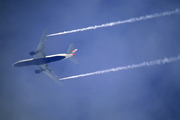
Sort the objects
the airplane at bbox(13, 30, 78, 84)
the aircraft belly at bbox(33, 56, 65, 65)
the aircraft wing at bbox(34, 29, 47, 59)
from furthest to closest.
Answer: the aircraft belly at bbox(33, 56, 65, 65) → the airplane at bbox(13, 30, 78, 84) → the aircraft wing at bbox(34, 29, 47, 59)

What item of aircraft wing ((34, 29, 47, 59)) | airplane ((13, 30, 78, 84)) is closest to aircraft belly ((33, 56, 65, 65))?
airplane ((13, 30, 78, 84))

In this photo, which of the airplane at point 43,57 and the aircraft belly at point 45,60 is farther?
the aircraft belly at point 45,60

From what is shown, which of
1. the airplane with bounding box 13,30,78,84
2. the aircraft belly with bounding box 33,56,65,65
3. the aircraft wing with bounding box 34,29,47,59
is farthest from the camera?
the aircraft belly with bounding box 33,56,65,65

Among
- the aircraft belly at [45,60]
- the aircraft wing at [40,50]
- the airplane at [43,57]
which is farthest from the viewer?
the aircraft belly at [45,60]

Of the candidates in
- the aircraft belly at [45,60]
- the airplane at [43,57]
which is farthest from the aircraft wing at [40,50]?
the aircraft belly at [45,60]

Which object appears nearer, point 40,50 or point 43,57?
point 40,50

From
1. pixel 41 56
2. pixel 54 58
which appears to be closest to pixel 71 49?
pixel 54 58

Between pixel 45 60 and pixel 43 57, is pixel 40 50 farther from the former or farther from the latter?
pixel 45 60

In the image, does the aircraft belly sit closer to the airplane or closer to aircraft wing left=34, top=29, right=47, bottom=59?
the airplane

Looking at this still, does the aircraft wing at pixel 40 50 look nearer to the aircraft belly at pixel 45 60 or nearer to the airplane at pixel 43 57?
the airplane at pixel 43 57

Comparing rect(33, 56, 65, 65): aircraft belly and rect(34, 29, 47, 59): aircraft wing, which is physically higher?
rect(34, 29, 47, 59): aircraft wing

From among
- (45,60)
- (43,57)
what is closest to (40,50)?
(43,57)

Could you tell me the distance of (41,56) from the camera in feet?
198

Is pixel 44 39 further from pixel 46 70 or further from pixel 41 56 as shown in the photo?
pixel 46 70
